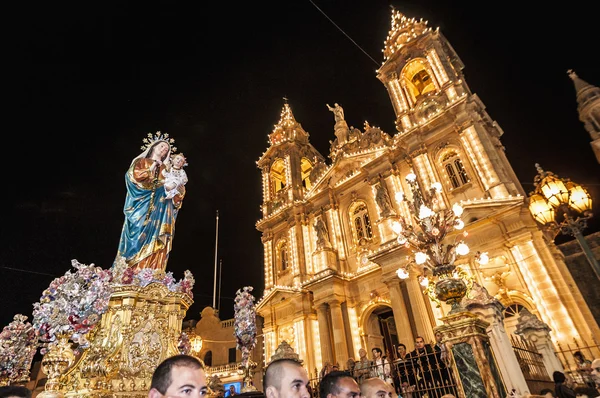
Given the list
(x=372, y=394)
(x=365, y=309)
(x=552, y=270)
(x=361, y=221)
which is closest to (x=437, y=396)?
(x=372, y=394)

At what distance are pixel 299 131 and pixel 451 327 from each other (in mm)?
26021

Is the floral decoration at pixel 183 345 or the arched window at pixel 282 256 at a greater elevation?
the arched window at pixel 282 256

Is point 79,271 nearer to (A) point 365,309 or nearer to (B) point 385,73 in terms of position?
(A) point 365,309

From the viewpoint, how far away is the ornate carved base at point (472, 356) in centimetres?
573

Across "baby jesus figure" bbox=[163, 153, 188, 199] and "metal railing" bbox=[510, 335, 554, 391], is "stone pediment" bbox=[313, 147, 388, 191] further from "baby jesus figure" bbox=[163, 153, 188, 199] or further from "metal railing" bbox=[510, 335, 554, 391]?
"baby jesus figure" bbox=[163, 153, 188, 199]

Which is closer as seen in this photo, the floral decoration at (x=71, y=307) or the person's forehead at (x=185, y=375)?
the person's forehead at (x=185, y=375)

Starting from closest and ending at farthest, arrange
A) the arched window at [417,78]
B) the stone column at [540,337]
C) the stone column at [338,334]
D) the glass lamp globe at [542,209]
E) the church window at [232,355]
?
the glass lamp globe at [542,209] → the stone column at [540,337] → the stone column at [338,334] → the arched window at [417,78] → the church window at [232,355]

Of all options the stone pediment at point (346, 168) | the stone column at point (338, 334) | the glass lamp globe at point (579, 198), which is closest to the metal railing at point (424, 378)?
the glass lamp globe at point (579, 198)

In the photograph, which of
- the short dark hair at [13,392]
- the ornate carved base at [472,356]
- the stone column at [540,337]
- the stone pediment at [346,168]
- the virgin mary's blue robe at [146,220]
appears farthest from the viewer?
the stone pediment at [346,168]

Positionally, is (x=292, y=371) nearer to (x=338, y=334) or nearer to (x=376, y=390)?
(x=376, y=390)

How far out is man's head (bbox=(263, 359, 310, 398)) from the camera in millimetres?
3408

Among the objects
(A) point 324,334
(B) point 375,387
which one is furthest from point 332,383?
(A) point 324,334

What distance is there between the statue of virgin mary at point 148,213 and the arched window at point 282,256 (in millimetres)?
15710

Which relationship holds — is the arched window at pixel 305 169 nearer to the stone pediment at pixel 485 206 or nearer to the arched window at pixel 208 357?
the stone pediment at pixel 485 206
